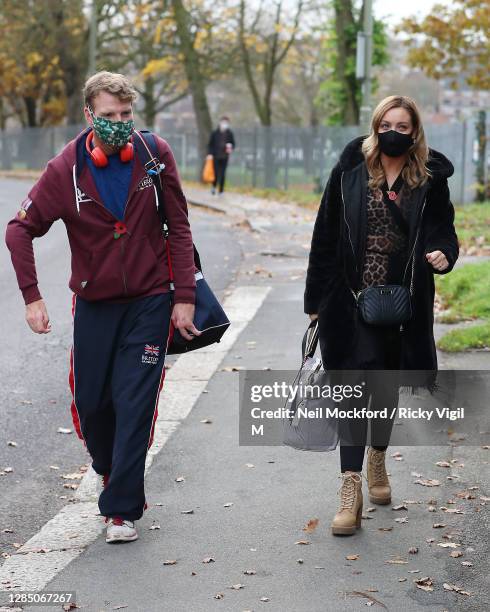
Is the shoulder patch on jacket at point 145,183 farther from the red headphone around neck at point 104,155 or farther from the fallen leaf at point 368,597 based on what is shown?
the fallen leaf at point 368,597

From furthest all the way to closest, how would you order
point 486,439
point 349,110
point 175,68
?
point 175,68
point 349,110
point 486,439

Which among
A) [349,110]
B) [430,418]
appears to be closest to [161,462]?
[430,418]

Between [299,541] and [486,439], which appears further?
[486,439]

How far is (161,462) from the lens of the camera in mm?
6078

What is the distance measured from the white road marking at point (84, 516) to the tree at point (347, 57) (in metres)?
23.4

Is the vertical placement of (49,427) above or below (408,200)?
below

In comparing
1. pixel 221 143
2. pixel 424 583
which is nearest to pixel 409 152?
pixel 424 583

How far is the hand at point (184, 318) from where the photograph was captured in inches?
193

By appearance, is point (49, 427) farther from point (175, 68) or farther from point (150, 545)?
point (175, 68)

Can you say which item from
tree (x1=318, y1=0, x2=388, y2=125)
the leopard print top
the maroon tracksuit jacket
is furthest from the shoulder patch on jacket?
tree (x1=318, y1=0, x2=388, y2=125)

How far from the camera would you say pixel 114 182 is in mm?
4809

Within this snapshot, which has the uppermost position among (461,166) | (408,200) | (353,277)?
(408,200)

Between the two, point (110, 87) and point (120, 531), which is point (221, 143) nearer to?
point (110, 87)

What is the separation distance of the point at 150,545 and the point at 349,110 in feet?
91.4
